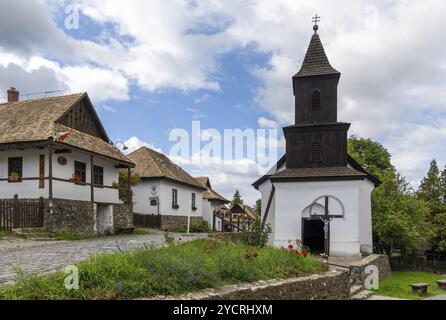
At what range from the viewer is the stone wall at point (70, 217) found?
710 inches

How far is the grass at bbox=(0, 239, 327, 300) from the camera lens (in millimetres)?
5402

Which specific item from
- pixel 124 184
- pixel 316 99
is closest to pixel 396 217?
pixel 316 99

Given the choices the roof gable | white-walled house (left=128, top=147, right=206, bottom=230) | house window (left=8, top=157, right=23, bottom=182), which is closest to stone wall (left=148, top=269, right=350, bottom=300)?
house window (left=8, top=157, right=23, bottom=182)

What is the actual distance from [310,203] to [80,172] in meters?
12.4

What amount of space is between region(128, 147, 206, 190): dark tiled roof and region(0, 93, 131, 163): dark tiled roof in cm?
621

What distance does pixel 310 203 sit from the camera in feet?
63.0

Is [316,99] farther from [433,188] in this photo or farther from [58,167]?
[433,188]

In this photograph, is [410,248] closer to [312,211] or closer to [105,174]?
[312,211]

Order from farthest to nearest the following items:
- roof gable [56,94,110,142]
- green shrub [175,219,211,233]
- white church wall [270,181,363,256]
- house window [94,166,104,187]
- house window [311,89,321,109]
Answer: green shrub [175,219,211,233]
house window [94,166,104,187]
roof gable [56,94,110,142]
house window [311,89,321,109]
white church wall [270,181,363,256]

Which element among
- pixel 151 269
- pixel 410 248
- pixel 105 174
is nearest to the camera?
pixel 151 269

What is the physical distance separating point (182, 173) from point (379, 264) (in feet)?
70.7

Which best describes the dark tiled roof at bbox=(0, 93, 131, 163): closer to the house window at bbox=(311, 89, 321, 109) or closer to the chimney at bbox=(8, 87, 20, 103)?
the chimney at bbox=(8, 87, 20, 103)
